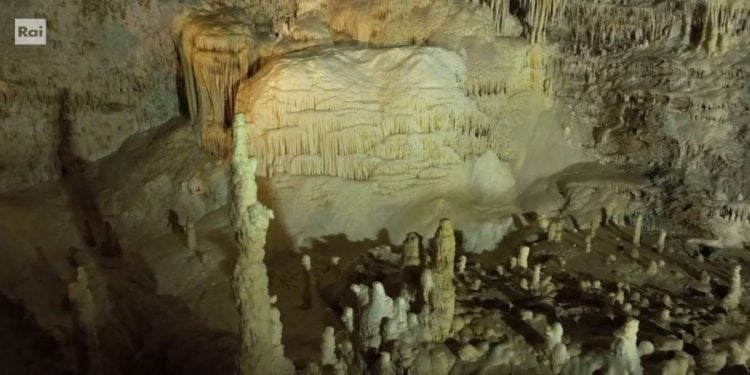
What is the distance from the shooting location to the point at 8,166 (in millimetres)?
12891

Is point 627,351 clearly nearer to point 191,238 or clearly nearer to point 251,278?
point 251,278

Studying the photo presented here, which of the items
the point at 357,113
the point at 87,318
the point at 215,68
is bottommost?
the point at 87,318

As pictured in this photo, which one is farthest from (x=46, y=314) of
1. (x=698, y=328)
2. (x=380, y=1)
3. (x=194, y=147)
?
(x=698, y=328)

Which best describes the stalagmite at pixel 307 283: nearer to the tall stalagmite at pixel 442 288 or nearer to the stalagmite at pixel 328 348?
the stalagmite at pixel 328 348

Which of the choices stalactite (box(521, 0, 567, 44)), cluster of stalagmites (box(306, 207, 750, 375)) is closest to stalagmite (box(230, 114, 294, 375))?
cluster of stalagmites (box(306, 207, 750, 375))

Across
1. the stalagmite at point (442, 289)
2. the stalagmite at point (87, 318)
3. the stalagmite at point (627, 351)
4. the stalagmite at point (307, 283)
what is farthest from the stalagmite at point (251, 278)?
the stalagmite at point (627, 351)

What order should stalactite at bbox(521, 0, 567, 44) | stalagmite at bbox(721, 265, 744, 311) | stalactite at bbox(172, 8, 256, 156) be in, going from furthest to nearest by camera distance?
1. stalactite at bbox(521, 0, 567, 44)
2. stalactite at bbox(172, 8, 256, 156)
3. stalagmite at bbox(721, 265, 744, 311)

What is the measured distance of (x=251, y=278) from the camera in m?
6.78

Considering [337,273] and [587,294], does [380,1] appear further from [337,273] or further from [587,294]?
[587,294]

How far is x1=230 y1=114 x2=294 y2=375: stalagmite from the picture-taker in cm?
649

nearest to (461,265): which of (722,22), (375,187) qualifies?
(375,187)

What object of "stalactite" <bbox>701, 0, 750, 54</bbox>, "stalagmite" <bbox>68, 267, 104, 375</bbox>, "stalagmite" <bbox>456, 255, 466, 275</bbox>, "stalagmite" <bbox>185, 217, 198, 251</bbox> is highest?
"stalactite" <bbox>701, 0, 750, 54</bbox>

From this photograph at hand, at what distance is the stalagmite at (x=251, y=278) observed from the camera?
649cm

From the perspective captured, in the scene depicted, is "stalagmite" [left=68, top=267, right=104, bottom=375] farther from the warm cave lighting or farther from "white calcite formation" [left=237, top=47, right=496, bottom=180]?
"white calcite formation" [left=237, top=47, right=496, bottom=180]
